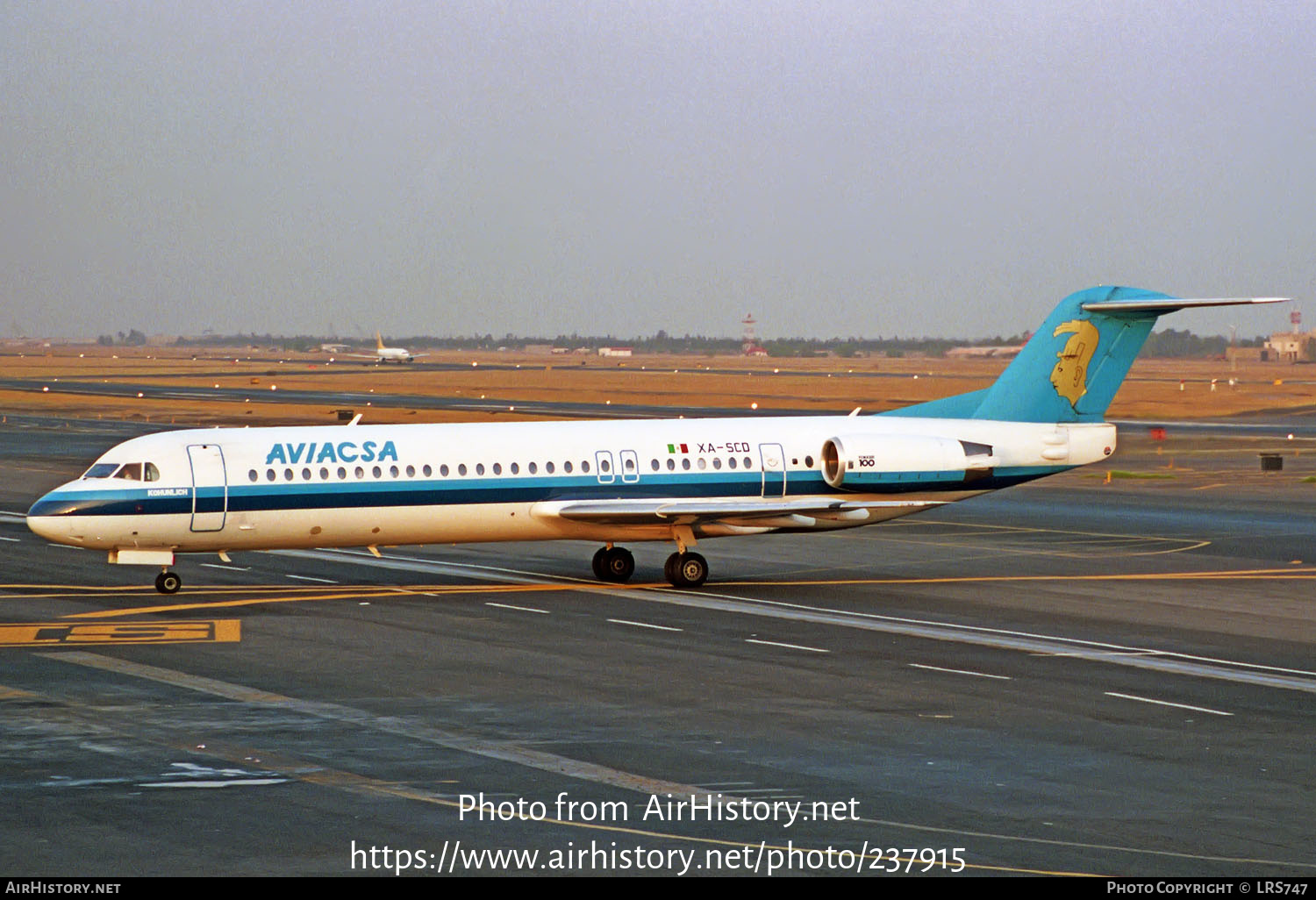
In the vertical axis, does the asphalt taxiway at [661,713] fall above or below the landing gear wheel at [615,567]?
below

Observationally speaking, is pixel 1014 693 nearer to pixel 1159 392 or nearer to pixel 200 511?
pixel 200 511

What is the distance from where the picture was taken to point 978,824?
1605 cm

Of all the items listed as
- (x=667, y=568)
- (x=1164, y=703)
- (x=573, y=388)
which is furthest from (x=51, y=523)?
(x=573, y=388)

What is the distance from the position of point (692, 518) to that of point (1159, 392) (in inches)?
4048

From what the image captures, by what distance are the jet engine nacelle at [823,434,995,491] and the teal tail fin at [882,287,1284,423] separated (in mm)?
1457

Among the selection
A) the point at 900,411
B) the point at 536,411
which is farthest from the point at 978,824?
the point at 536,411

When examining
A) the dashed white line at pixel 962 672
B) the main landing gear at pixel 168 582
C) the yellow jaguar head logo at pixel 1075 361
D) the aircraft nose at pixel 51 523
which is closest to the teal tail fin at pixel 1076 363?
the yellow jaguar head logo at pixel 1075 361

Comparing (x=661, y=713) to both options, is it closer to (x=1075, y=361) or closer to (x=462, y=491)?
(x=462, y=491)

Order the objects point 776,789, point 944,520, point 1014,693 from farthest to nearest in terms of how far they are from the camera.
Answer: point 944,520
point 1014,693
point 776,789

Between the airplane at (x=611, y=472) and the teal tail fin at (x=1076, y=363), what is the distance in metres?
0.04

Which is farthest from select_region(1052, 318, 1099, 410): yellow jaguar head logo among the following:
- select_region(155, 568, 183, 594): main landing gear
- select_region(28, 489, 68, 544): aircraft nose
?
select_region(28, 489, 68, 544): aircraft nose

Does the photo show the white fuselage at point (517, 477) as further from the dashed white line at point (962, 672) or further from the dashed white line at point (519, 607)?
the dashed white line at point (962, 672)

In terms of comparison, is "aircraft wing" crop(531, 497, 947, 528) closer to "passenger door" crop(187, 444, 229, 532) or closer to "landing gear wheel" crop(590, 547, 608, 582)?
"landing gear wheel" crop(590, 547, 608, 582)

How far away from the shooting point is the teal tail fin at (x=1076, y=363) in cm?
3619
